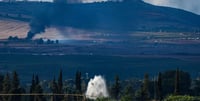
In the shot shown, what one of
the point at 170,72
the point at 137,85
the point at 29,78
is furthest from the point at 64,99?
the point at 29,78

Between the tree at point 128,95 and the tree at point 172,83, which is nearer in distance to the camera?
the tree at point 128,95

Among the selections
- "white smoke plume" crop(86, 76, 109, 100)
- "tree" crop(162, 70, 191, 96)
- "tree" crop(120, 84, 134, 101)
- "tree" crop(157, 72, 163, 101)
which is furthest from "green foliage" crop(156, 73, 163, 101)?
"tree" crop(162, 70, 191, 96)

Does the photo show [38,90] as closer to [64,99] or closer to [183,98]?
[64,99]

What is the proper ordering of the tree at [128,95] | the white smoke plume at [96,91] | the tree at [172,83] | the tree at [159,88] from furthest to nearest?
the tree at [172,83], the tree at [159,88], the tree at [128,95], the white smoke plume at [96,91]

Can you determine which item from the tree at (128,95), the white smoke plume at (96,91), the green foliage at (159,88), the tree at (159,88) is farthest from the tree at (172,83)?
the white smoke plume at (96,91)

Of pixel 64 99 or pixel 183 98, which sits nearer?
pixel 183 98

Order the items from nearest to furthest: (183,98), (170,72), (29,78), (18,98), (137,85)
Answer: (183,98) < (18,98) < (170,72) < (137,85) < (29,78)

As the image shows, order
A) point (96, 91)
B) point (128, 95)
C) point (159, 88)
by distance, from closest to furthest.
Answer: point (96, 91)
point (159, 88)
point (128, 95)

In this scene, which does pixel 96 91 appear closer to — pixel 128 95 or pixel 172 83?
pixel 128 95

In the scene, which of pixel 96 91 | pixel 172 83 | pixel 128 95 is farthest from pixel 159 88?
pixel 172 83

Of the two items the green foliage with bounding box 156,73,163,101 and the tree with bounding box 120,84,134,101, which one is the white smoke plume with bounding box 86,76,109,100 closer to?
the tree with bounding box 120,84,134,101

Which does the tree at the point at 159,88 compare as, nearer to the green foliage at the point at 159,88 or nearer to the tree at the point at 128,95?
the green foliage at the point at 159,88
